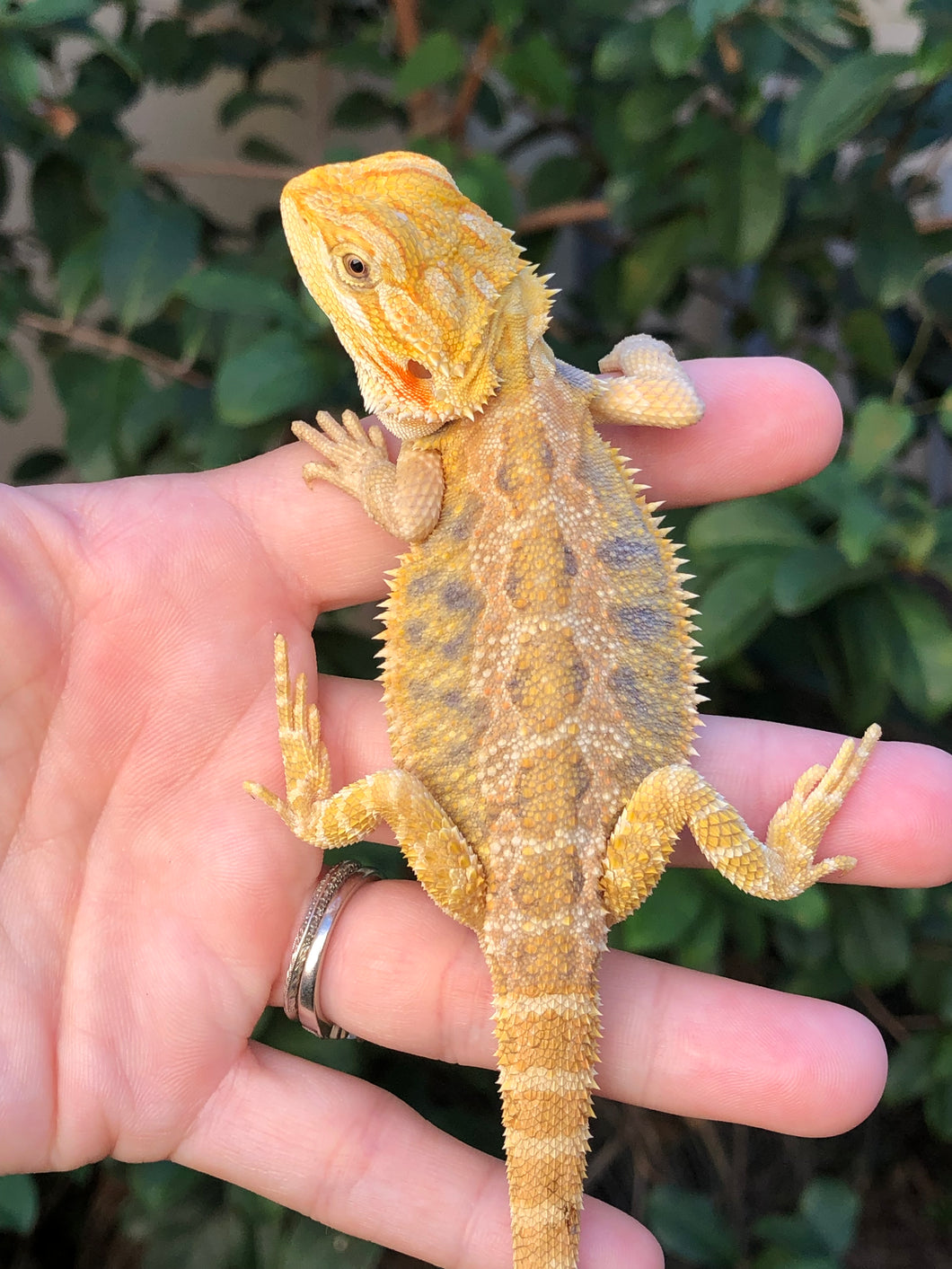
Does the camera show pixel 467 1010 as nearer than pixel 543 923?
No

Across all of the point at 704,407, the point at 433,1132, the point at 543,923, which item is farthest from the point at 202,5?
the point at 433,1132

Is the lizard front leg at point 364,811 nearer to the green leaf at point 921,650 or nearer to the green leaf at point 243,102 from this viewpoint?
the green leaf at point 921,650

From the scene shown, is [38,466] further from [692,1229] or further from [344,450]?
[692,1229]

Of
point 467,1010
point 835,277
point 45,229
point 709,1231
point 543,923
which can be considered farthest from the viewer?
point 835,277

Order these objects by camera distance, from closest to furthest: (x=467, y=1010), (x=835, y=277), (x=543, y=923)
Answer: (x=543, y=923) → (x=467, y=1010) → (x=835, y=277)

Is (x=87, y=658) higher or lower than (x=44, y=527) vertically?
lower

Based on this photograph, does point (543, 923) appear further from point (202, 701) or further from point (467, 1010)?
point (202, 701)

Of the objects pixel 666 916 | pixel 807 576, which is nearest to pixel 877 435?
pixel 807 576
